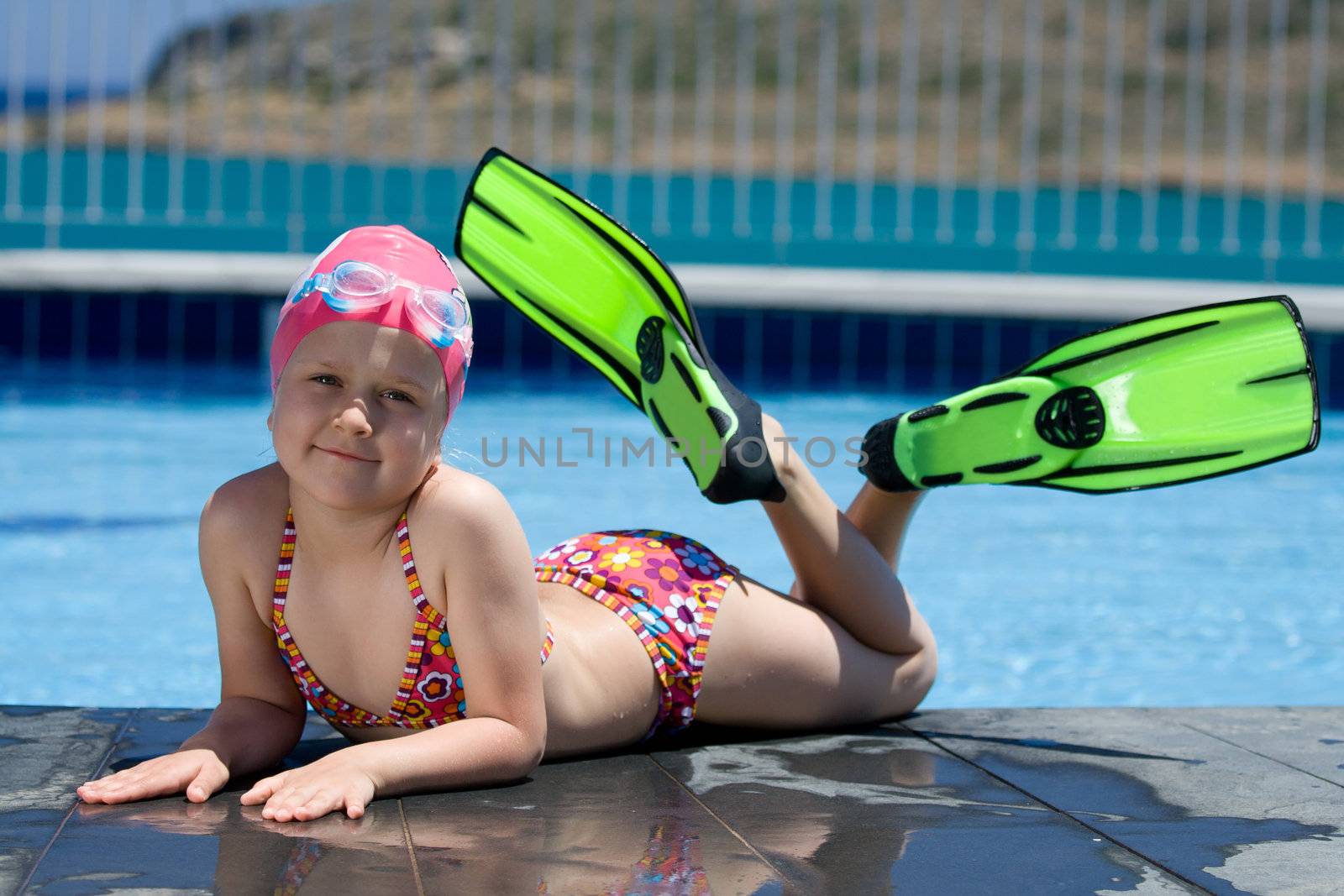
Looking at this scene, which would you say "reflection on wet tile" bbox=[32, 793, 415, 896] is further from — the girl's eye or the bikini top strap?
the girl's eye

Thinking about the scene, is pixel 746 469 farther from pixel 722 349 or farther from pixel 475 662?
pixel 722 349

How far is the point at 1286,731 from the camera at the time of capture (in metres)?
2.92

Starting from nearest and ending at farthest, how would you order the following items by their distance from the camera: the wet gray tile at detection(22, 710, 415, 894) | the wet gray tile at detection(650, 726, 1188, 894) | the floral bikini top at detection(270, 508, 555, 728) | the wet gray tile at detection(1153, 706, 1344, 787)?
the wet gray tile at detection(22, 710, 415, 894) < the wet gray tile at detection(650, 726, 1188, 894) < the floral bikini top at detection(270, 508, 555, 728) < the wet gray tile at detection(1153, 706, 1344, 787)

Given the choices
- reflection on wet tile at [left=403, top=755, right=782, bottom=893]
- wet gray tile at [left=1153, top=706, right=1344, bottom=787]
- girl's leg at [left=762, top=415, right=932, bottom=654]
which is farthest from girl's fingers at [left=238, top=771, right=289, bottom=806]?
wet gray tile at [left=1153, top=706, right=1344, bottom=787]

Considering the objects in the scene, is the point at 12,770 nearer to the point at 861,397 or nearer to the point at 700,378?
the point at 700,378

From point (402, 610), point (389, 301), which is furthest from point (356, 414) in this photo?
point (402, 610)

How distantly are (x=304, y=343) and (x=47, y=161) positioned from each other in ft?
29.0

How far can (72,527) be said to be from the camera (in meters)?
5.58

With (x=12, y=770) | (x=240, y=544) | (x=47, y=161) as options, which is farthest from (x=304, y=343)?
(x=47, y=161)

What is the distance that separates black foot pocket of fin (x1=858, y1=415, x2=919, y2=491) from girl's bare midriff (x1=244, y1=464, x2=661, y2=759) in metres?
0.65

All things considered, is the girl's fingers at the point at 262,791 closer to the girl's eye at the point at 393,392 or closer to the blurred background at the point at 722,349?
the girl's eye at the point at 393,392

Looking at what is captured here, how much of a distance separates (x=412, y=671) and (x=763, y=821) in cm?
56

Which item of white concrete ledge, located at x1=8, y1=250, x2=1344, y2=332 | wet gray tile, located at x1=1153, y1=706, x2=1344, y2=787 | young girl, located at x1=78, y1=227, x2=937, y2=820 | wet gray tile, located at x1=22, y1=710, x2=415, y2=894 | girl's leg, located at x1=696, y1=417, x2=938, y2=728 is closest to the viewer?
wet gray tile, located at x1=22, y1=710, x2=415, y2=894

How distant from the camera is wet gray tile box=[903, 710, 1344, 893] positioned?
83.3 inches
